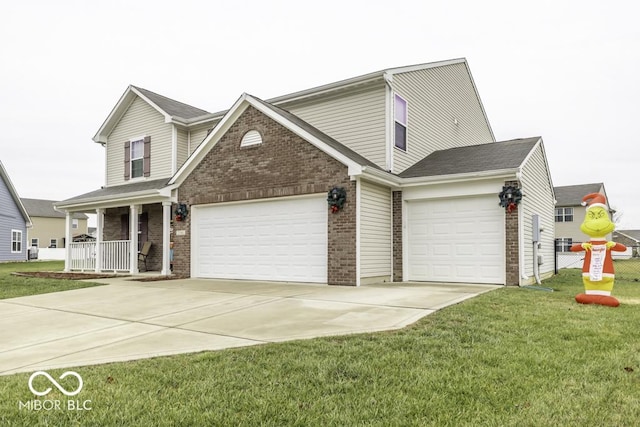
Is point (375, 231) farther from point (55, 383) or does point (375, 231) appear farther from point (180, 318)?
point (55, 383)

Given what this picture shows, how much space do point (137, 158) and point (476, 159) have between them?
1358cm

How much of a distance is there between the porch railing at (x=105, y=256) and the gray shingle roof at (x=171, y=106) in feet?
18.1

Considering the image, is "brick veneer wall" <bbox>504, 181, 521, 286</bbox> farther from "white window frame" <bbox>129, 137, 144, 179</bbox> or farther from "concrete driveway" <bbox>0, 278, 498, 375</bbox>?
"white window frame" <bbox>129, 137, 144, 179</bbox>

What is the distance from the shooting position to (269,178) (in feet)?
39.9

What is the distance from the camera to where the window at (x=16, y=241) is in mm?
31663

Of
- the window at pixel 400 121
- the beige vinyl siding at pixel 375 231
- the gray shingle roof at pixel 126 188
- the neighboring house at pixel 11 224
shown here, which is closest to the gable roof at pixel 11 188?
the neighboring house at pixel 11 224

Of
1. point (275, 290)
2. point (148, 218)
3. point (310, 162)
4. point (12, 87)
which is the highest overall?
point (12, 87)

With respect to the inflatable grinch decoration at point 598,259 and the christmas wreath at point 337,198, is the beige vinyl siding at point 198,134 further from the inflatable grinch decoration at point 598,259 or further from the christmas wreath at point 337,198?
the inflatable grinch decoration at point 598,259

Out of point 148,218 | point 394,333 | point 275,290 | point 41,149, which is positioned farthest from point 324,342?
point 41,149

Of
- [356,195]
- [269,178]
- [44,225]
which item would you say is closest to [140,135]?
[269,178]

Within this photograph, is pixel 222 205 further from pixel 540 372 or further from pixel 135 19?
pixel 540 372

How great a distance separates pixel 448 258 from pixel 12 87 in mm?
22466

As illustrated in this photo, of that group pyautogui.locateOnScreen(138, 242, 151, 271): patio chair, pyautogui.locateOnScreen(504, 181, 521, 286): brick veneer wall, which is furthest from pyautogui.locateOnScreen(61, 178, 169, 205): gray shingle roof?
pyautogui.locateOnScreen(504, 181, 521, 286): brick veneer wall

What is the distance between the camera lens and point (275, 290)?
9875 millimetres
